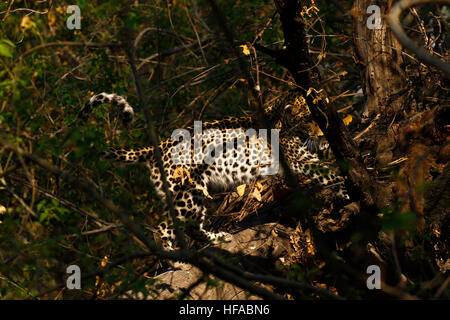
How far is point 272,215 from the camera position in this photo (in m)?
7.74

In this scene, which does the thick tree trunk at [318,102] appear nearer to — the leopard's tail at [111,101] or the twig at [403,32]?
the twig at [403,32]

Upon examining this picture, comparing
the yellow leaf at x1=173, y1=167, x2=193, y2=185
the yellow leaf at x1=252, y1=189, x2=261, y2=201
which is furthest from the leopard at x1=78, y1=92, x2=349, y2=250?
the yellow leaf at x1=252, y1=189, x2=261, y2=201

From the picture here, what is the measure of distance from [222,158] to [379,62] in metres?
2.48

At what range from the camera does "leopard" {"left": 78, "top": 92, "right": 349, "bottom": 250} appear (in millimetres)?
7258

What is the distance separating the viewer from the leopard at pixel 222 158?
726 cm

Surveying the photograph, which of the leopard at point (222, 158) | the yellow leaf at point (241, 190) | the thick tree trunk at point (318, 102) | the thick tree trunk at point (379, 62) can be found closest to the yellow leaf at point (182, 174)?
the leopard at point (222, 158)

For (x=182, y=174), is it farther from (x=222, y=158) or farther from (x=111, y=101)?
(x=111, y=101)

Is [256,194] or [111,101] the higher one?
[111,101]

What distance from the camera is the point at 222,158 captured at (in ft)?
25.0

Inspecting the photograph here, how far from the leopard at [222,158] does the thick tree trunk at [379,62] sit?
0.97 metres

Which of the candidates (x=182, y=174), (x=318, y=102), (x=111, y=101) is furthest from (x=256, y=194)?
(x=111, y=101)

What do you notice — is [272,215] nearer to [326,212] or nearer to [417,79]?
[326,212]

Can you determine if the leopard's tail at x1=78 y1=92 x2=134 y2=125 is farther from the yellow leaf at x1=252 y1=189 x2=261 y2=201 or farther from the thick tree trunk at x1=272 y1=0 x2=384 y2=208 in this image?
the thick tree trunk at x1=272 y1=0 x2=384 y2=208
